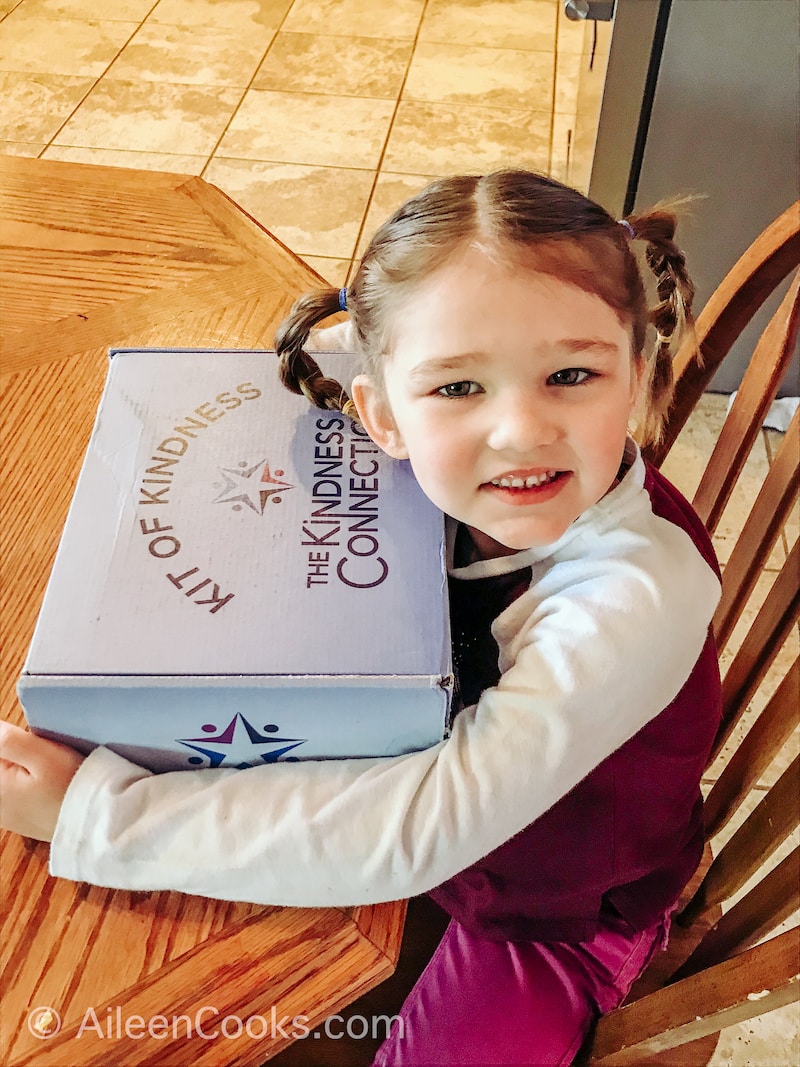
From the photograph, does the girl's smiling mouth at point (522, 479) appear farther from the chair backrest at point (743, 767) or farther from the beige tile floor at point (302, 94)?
the beige tile floor at point (302, 94)

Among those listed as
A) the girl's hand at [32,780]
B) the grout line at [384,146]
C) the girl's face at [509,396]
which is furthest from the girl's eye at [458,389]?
the grout line at [384,146]

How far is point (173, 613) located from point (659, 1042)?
43 cm

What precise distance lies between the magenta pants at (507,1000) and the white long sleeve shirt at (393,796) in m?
0.20

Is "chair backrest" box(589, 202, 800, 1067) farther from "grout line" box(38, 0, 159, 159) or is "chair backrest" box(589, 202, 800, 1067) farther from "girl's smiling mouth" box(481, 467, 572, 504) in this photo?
"grout line" box(38, 0, 159, 159)

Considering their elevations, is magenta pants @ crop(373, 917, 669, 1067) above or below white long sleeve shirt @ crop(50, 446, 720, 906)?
below

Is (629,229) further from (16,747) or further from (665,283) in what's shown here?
(16,747)

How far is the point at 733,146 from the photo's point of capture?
4.78ft

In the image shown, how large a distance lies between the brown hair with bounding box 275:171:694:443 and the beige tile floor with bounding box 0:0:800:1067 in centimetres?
155

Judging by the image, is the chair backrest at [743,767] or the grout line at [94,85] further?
the grout line at [94,85]

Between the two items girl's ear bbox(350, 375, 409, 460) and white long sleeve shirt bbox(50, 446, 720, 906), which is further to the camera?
girl's ear bbox(350, 375, 409, 460)

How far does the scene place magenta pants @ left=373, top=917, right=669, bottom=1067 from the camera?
0.65 meters

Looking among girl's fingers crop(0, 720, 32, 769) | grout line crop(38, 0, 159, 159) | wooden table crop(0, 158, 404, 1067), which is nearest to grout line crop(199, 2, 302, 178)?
grout line crop(38, 0, 159, 159)

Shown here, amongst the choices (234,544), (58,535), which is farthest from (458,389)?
(58,535)

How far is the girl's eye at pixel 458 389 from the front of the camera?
581 mm
